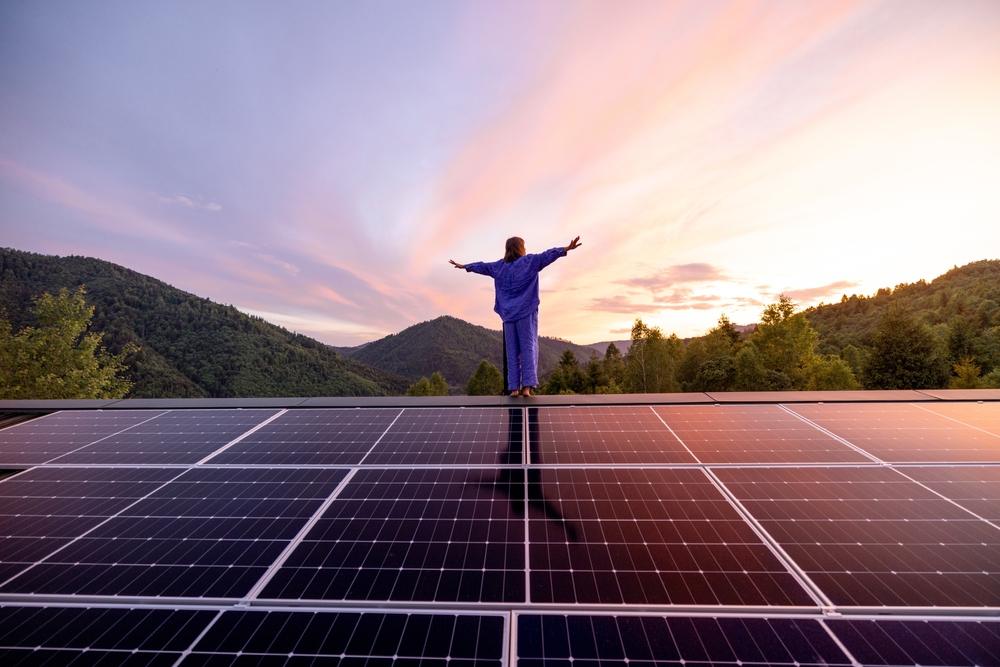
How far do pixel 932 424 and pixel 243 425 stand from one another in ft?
31.0

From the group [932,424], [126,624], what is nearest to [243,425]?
[126,624]

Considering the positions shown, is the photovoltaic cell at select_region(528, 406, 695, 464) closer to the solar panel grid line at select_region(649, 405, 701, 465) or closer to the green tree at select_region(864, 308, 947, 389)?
the solar panel grid line at select_region(649, 405, 701, 465)

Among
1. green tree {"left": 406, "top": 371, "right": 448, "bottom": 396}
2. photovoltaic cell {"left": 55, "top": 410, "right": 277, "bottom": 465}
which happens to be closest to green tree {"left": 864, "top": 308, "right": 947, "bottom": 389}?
photovoltaic cell {"left": 55, "top": 410, "right": 277, "bottom": 465}

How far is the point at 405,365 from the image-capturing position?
126312 mm

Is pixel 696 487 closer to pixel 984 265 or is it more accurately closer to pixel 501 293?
pixel 501 293

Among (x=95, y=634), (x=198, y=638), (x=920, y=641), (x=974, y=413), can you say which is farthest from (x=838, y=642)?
(x=974, y=413)

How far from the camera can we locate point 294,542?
3.06 m

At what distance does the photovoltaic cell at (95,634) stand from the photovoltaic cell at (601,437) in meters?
3.07

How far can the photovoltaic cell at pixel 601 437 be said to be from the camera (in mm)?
4344

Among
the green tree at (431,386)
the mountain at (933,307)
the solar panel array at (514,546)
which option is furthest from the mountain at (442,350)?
the solar panel array at (514,546)

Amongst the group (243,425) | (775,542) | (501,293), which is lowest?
(775,542)

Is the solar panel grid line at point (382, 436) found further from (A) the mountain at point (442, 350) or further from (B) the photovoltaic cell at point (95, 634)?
(A) the mountain at point (442, 350)

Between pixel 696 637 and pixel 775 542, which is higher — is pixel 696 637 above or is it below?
below

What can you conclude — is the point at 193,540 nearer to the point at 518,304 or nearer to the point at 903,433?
the point at 518,304
